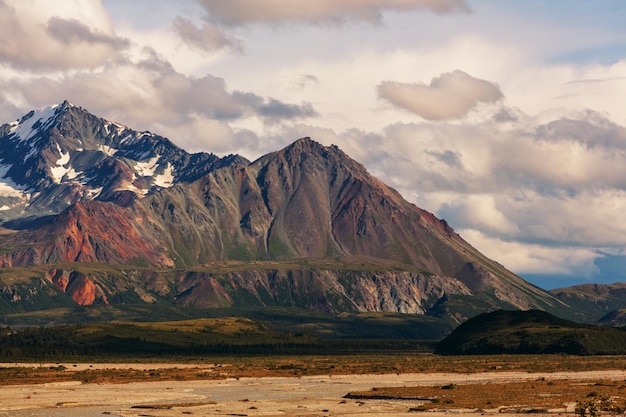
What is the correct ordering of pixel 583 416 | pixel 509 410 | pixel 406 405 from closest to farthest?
pixel 583 416
pixel 509 410
pixel 406 405

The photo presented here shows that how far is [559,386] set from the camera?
193m

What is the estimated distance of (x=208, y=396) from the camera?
190 metres

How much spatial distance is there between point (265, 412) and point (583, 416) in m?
54.6

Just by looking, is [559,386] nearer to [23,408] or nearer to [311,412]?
[311,412]

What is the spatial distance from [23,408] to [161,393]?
39.3 metres

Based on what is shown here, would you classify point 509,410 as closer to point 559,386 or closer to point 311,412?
point 311,412

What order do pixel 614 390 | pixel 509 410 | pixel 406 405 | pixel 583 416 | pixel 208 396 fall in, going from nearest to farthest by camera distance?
pixel 583 416, pixel 509 410, pixel 406 405, pixel 614 390, pixel 208 396

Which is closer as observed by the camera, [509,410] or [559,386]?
[509,410]

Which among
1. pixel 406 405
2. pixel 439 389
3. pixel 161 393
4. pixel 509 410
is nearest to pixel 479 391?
pixel 439 389

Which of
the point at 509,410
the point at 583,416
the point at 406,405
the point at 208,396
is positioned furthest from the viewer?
the point at 208,396

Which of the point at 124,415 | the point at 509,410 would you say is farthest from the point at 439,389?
the point at 124,415

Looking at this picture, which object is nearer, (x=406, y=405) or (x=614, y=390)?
(x=406, y=405)

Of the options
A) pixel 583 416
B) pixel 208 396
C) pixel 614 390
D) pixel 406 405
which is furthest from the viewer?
pixel 208 396

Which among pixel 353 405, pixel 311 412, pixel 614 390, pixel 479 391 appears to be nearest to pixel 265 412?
pixel 311 412
